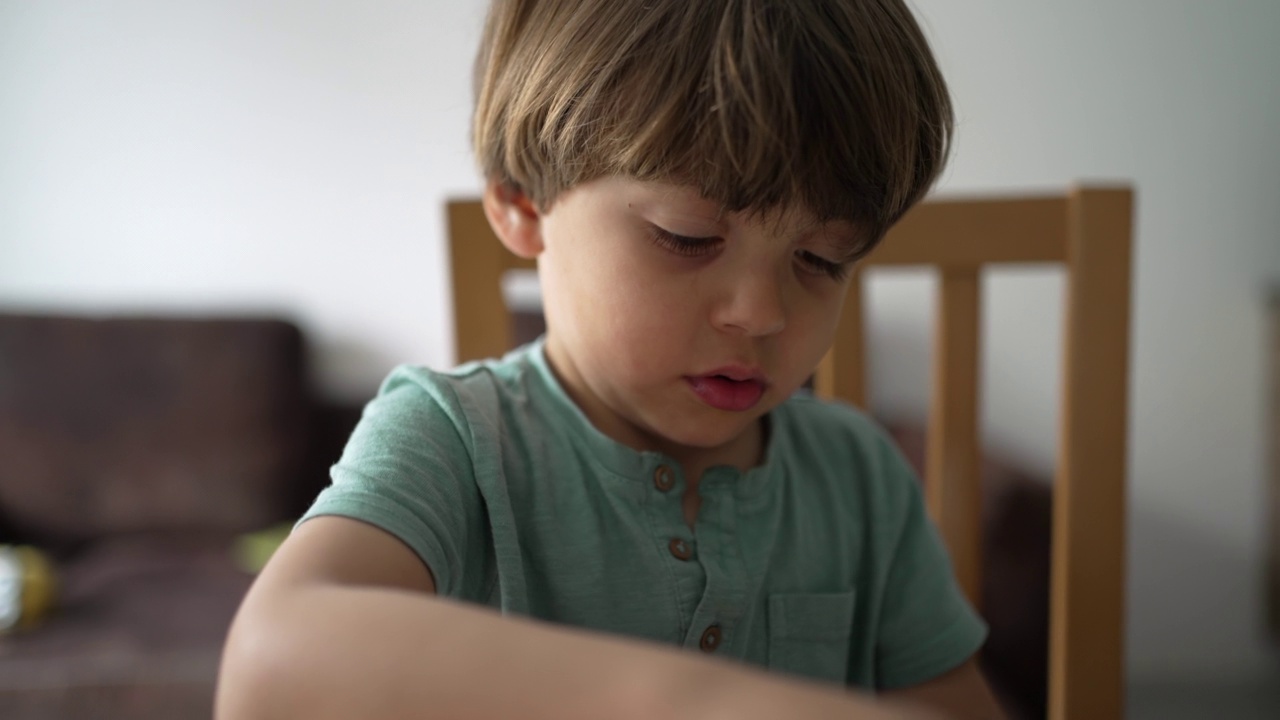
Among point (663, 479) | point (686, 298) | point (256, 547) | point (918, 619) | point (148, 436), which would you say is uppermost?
point (686, 298)

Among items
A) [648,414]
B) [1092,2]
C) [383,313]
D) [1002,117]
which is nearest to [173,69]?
[383,313]

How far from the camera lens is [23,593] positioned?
1422mm

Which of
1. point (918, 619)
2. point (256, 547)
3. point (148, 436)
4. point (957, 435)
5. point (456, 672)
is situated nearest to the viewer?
point (456, 672)

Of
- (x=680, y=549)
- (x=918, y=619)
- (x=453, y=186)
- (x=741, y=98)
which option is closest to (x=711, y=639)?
(x=680, y=549)

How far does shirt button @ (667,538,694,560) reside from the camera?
0.50 metres

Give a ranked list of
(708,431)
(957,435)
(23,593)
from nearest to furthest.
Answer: (708,431) → (957,435) → (23,593)

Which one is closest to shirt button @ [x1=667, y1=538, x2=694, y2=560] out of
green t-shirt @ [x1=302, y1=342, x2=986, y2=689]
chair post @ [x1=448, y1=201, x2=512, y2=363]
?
green t-shirt @ [x1=302, y1=342, x2=986, y2=689]

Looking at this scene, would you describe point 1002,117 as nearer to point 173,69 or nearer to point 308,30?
point 308,30

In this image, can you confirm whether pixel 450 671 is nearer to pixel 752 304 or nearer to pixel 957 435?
pixel 752 304

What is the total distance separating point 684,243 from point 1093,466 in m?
0.38

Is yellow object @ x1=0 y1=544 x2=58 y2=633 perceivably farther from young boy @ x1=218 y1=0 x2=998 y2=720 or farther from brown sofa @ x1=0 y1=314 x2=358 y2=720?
young boy @ x1=218 y1=0 x2=998 y2=720

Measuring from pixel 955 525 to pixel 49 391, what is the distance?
1702 mm

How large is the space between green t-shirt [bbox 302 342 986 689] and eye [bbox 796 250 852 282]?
13 centimetres

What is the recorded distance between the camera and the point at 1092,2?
4.87 feet
